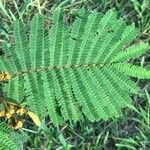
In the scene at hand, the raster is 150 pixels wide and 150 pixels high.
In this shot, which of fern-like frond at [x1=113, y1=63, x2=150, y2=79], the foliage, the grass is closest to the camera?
the foliage

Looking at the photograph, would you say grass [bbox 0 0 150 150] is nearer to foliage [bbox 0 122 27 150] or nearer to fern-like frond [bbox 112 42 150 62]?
foliage [bbox 0 122 27 150]

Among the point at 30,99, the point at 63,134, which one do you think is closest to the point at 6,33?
the point at 63,134

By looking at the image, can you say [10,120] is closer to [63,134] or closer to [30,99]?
[30,99]

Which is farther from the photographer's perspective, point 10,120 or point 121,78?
point 10,120

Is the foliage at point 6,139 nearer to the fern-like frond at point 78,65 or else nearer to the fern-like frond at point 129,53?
the fern-like frond at point 78,65

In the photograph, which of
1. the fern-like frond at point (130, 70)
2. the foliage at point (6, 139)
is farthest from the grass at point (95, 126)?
the fern-like frond at point (130, 70)

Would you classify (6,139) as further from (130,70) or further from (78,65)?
(130,70)

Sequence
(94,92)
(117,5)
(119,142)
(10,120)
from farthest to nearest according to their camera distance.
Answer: (117,5), (119,142), (10,120), (94,92)

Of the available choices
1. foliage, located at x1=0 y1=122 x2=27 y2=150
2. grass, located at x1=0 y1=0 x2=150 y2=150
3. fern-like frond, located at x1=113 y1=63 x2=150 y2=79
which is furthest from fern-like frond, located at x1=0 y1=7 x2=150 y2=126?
grass, located at x1=0 y1=0 x2=150 y2=150
